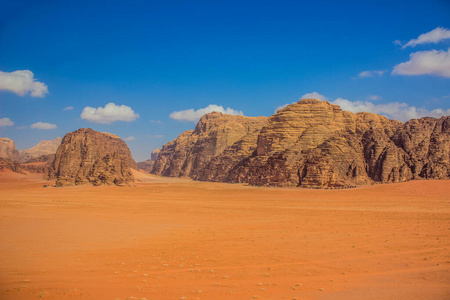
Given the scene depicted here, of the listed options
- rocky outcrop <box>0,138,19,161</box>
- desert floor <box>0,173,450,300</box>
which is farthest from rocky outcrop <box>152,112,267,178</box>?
desert floor <box>0,173,450,300</box>

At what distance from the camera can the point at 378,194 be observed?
35.7m

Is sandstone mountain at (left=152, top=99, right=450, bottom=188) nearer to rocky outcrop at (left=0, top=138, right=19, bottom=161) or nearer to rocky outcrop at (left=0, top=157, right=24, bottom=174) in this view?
rocky outcrop at (left=0, top=157, right=24, bottom=174)

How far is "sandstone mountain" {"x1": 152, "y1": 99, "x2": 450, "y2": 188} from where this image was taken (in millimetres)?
50219

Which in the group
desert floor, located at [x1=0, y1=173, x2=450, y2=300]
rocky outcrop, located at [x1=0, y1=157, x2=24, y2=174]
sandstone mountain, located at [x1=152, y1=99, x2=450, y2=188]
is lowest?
desert floor, located at [x1=0, y1=173, x2=450, y2=300]

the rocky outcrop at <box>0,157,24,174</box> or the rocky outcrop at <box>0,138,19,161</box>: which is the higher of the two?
the rocky outcrop at <box>0,138,19,161</box>

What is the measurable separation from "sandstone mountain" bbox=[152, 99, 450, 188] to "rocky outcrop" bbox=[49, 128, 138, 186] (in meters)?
24.2

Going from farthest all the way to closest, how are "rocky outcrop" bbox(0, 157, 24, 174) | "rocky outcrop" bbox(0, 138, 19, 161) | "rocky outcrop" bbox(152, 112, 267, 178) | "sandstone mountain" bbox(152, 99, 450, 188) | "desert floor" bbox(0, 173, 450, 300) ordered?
"rocky outcrop" bbox(0, 138, 19, 161)
"rocky outcrop" bbox(152, 112, 267, 178)
"rocky outcrop" bbox(0, 157, 24, 174)
"sandstone mountain" bbox(152, 99, 450, 188)
"desert floor" bbox(0, 173, 450, 300)

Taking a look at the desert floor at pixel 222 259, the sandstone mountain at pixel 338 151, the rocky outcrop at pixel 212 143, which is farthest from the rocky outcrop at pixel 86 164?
the desert floor at pixel 222 259

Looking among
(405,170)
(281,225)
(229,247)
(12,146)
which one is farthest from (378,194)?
(12,146)

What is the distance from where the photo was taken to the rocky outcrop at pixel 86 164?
56.0 metres

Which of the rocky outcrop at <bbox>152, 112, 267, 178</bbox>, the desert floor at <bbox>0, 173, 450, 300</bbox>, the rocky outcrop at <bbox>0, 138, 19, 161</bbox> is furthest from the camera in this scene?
the rocky outcrop at <bbox>0, 138, 19, 161</bbox>

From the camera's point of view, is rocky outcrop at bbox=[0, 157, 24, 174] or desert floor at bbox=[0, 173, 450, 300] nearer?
desert floor at bbox=[0, 173, 450, 300]

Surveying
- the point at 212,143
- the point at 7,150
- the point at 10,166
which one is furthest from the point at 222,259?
the point at 7,150

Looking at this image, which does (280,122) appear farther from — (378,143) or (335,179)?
(335,179)
